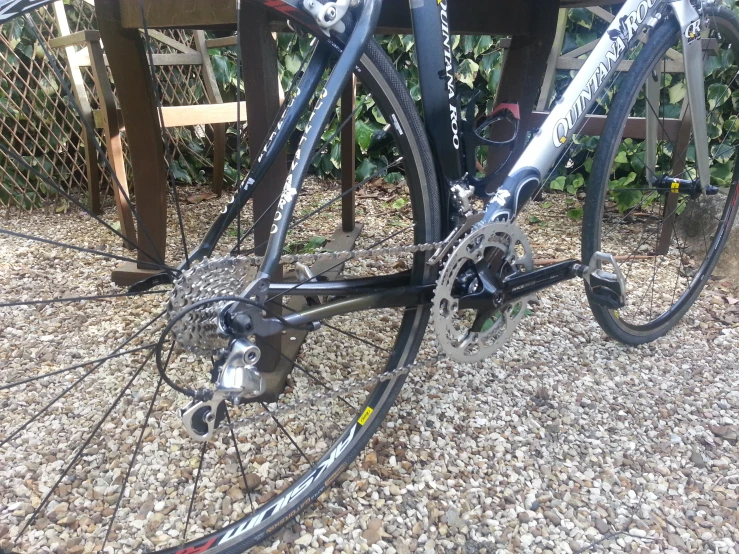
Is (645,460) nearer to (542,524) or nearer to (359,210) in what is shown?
(542,524)

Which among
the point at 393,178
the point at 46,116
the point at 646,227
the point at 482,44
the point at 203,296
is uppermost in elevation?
the point at 482,44

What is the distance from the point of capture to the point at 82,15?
105 inches

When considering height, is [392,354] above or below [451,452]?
above

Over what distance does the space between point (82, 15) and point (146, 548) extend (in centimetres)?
265

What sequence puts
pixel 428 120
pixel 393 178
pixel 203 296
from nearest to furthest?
pixel 203 296 < pixel 428 120 < pixel 393 178

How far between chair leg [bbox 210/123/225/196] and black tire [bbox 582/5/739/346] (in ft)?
5.77

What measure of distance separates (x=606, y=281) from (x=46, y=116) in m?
2.76

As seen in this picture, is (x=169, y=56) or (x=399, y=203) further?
(x=399, y=203)

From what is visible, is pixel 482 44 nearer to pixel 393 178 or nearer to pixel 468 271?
pixel 393 178

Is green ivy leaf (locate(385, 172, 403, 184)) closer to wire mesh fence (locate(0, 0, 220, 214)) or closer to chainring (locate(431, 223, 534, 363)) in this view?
wire mesh fence (locate(0, 0, 220, 214))

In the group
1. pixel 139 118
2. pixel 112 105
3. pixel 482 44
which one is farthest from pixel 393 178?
pixel 139 118

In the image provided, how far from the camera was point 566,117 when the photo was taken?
113 cm

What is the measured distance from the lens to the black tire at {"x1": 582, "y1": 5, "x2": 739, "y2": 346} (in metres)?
1.25

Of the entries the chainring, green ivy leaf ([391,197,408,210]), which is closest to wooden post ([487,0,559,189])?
the chainring
